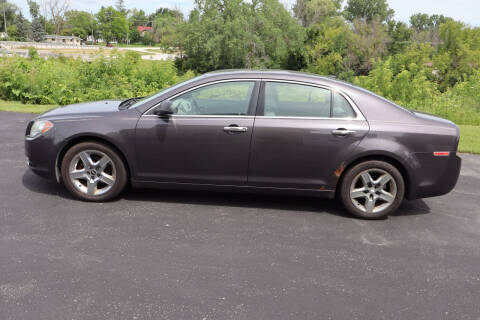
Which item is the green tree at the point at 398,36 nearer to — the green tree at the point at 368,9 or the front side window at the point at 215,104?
the green tree at the point at 368,9

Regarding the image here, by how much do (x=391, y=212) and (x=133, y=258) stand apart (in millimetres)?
3012

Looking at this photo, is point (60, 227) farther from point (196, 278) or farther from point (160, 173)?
point (196, 278)

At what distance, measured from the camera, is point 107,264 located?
12.5 ft

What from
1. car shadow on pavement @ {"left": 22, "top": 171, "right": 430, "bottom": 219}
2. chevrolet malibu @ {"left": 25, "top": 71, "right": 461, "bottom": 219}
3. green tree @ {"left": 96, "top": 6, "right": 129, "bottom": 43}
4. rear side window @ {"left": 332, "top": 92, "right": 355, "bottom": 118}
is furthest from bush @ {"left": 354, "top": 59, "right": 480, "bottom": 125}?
green tree @ {"left": 96, "top": 6, "right": 129, "bottom": 43}

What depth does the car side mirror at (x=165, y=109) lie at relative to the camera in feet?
16.4

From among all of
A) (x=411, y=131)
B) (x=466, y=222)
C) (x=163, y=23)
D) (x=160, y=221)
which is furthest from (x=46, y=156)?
(x=163, y=23)

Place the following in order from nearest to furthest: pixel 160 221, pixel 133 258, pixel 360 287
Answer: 1. pixel 360 287
2. pixel 133 258
3. pixel 160 221

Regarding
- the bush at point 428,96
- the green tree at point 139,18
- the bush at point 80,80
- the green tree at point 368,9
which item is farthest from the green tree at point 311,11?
the green tree at point 139,18

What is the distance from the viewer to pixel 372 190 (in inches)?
202

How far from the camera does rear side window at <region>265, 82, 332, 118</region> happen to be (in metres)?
5.10

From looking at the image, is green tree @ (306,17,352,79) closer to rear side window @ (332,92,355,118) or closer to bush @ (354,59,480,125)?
bush @ (354,59,480,125)

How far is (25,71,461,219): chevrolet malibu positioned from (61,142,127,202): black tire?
0.5 inches

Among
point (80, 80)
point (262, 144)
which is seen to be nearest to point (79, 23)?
point (80, 80)

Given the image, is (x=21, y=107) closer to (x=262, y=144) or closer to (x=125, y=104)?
(x=125, y=104)
